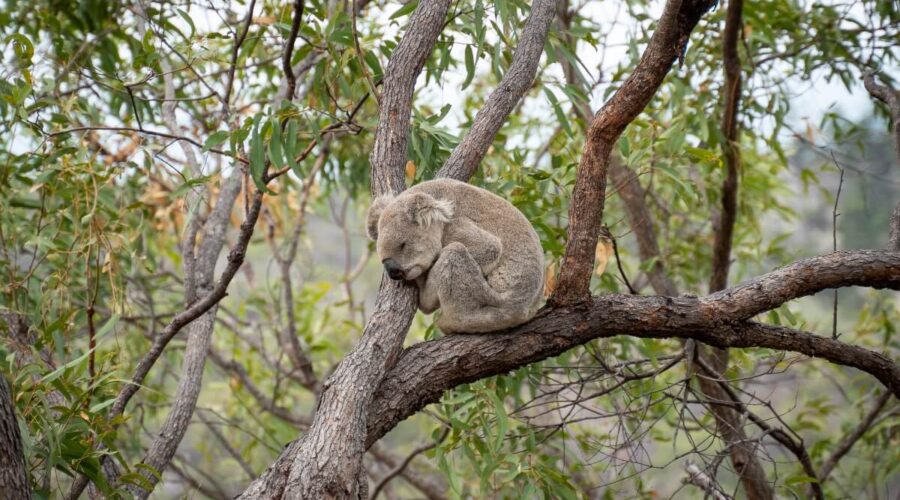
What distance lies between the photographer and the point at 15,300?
3889 millimetres

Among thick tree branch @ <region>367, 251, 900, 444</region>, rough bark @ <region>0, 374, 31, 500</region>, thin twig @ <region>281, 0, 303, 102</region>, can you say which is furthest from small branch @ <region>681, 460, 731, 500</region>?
rough bark @ <region>0, 374, 31, 500</region>

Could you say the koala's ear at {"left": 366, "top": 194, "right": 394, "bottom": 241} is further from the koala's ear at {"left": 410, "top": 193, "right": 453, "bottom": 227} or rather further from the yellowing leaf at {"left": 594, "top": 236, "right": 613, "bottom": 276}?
the yellowing leaf at {"left": 594, "top": 236, "right": 613, "bottom": 276}

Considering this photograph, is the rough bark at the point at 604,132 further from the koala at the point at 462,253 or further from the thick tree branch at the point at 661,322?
the koala at the point at 462,253

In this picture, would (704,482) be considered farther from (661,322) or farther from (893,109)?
(893,109)

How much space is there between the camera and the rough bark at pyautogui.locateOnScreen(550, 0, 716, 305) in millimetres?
2666

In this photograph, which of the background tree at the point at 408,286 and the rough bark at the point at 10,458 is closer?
the rough bark at the point at 10,458

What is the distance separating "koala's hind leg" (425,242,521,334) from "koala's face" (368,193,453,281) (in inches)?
→ 2.8

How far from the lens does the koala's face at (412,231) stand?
129 inches

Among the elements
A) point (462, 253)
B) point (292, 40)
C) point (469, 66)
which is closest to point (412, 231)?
point (462, 253)

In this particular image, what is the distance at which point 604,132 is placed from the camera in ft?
9.36

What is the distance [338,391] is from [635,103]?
139 cm

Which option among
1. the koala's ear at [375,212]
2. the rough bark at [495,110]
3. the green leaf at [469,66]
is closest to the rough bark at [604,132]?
the rough bark at [495,110]

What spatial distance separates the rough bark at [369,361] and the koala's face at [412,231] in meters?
0.10

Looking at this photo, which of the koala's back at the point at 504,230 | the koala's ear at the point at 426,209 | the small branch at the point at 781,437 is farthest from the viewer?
the small branch at the point at 781,437
